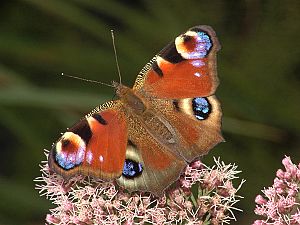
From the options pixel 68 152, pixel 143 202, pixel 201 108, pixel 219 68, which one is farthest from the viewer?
pixel 219 68

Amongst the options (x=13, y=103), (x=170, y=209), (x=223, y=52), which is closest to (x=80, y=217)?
(x=170, y=209)

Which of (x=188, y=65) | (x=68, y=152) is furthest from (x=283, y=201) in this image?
(x=68, y=152)

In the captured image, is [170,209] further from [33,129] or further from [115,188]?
[33,129]

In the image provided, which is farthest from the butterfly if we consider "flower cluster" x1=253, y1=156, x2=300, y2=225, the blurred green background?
the blurred green background

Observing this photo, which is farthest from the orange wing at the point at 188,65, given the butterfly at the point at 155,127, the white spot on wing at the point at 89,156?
the white spot on wing at the point at 89,156

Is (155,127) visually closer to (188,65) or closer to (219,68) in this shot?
(188,65)

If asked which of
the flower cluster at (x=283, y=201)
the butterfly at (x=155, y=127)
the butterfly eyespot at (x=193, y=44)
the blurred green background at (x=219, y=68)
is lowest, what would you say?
the flower cluster at (x=283, y=201)

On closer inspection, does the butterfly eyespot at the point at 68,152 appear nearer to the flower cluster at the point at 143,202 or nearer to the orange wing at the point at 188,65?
the flower cluster at the point at 143,202
